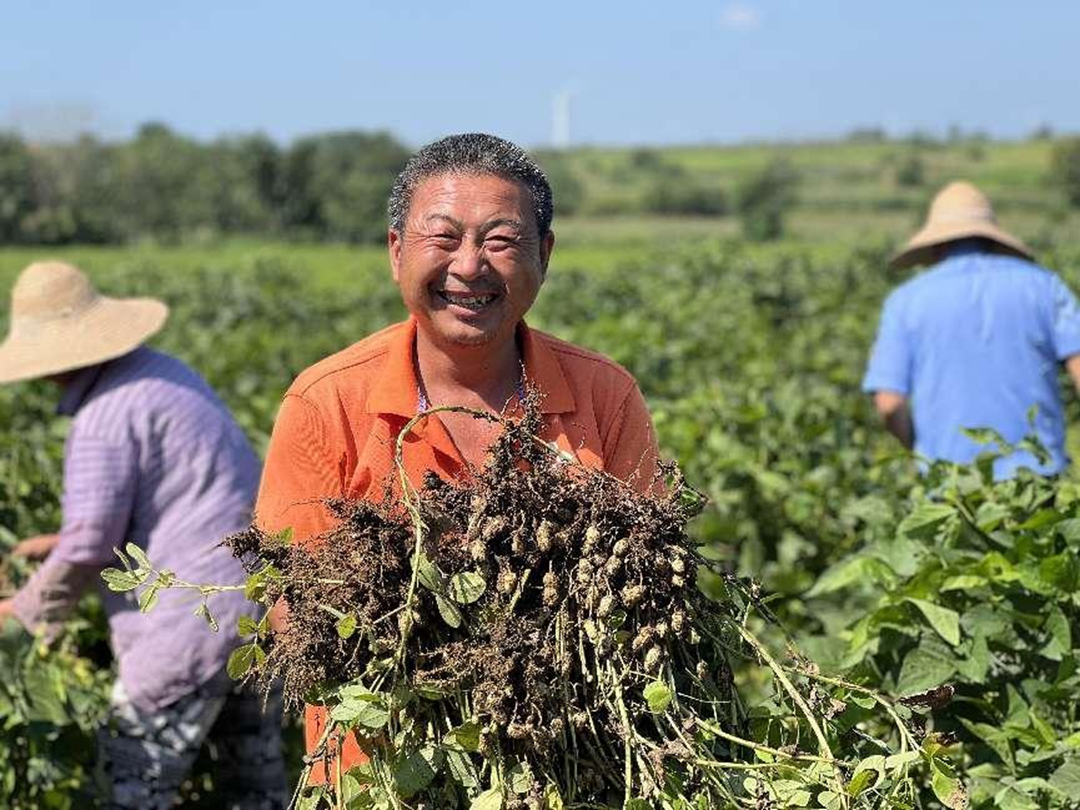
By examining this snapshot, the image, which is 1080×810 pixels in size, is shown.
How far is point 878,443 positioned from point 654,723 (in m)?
6.31

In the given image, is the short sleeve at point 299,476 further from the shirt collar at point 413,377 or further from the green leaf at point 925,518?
the green leaf at point 925,518

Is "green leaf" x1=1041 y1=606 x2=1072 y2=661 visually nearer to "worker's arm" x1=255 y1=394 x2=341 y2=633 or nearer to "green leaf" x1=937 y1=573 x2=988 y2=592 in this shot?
"green leaf" x1=937 y1=573 x2=988 y2=592

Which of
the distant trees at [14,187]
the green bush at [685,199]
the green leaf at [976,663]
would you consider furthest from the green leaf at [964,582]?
the green bush at [685,199]

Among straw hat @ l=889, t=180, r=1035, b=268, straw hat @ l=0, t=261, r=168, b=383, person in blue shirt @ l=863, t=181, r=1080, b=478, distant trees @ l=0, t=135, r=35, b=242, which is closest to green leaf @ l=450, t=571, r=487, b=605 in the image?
straw hat @ l=0, t=261, r=168, b=383

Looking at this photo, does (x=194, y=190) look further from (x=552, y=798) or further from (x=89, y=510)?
(x=552, y=798)

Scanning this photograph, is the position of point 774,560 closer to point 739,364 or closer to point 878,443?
point 878,443

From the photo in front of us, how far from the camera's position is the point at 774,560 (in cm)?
559

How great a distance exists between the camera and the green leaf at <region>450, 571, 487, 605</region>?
1.92m

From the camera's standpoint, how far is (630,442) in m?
2.53

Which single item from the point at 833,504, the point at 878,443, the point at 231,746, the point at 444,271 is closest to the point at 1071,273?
the point at 878,443

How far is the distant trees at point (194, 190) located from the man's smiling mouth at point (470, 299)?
46.3m

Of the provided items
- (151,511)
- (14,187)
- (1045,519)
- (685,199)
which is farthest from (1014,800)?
(685,199)

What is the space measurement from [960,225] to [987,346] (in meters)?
0.46

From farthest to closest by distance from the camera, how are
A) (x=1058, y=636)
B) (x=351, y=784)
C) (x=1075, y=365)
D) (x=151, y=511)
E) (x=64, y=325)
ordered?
(x=1075, y=365) → (x=64, y=325) → (x=151, y=511) → (x=1058, y=636) → (x=351, y=784)
